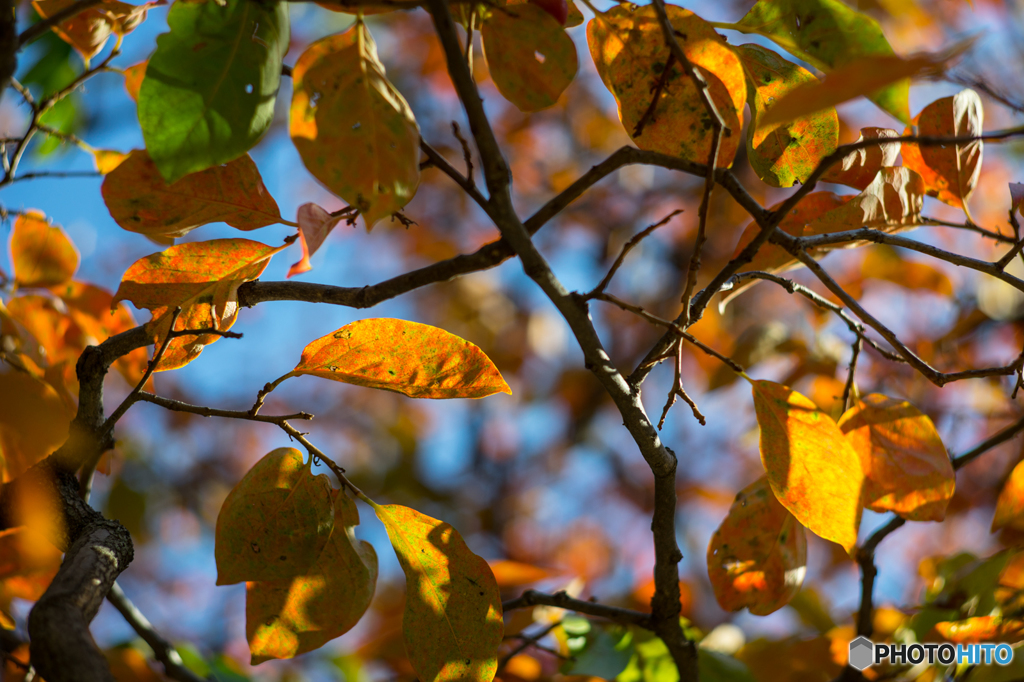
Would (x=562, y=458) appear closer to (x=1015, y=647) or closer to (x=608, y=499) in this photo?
(x=608, y=499)

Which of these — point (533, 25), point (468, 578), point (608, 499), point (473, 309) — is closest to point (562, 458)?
point (608, 499)

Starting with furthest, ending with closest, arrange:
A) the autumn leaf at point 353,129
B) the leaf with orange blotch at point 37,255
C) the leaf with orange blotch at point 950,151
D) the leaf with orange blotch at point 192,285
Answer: the leaf with orange blotch at point 37,255, the leaf with orange blotch at point 950,151, the leaf with orange blotch at point 192,285, the autumn leaf at point 353,129

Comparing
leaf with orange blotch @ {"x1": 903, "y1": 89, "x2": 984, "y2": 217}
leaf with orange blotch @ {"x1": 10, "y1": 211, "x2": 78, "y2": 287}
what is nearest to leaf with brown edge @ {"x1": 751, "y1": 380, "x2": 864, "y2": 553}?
leaf with orange blotch @ {"x1": 903, "y1": 89, "x2": 984, "y2": 217}

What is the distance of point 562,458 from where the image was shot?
256 cm

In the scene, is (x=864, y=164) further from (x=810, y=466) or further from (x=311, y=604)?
(x=311, y=604)

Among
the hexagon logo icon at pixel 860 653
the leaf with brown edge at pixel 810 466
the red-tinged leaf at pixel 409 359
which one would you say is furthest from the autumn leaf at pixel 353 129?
the hexagon logo icon at pixel 860 653

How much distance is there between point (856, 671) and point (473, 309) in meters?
2.23

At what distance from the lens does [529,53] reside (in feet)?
1.42

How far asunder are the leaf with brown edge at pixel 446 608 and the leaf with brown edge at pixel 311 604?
0.12 feet

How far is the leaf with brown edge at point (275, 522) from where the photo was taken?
18.1 inches

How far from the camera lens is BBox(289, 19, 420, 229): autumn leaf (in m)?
0.35

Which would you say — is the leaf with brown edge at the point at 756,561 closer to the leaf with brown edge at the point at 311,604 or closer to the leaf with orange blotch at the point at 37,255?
the leaf with brown edge at the point at 311,604

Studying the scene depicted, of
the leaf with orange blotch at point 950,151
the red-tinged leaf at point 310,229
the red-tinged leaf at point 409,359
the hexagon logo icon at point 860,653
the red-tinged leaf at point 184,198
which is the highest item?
the leaf with orange blotch at point 950,151

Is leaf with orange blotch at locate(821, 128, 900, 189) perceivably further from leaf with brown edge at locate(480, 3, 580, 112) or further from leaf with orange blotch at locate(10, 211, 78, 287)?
leaf with orange blotch at locate(10, 211, 78, 287)
